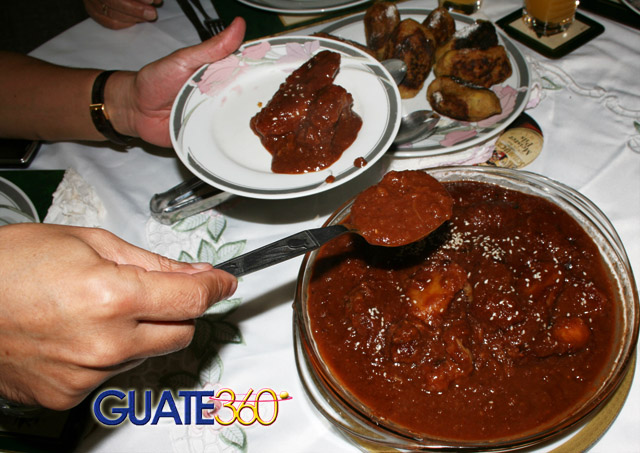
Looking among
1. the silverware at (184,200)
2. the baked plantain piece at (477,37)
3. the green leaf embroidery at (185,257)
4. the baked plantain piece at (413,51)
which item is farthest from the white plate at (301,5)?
the green leaf embroidery at (185,257)

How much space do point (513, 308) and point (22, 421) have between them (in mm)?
1949

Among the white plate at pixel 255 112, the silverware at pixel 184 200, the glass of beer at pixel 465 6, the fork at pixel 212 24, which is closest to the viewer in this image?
the white plate at pixel 255 112

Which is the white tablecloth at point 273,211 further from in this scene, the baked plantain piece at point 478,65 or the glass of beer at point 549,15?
the baked plantain piece at point 478,65

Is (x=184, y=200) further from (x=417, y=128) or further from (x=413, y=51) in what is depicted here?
(x=413, y=51)

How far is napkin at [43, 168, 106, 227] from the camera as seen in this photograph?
8.12 ft

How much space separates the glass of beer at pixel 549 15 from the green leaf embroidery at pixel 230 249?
7.62 feet

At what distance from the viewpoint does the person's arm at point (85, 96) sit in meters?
2.66

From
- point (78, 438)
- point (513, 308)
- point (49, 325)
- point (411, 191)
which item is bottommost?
point (78, 438)

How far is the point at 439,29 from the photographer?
2.86 metres

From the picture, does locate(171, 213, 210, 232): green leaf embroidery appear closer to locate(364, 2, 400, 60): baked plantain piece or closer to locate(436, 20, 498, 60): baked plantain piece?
locate(364, 2, 400, 60): baked plantain piece

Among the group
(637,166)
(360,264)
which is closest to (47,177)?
(360,264)

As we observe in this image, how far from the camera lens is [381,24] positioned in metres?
2.89

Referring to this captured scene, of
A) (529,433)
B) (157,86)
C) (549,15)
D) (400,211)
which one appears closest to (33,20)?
(157,86)

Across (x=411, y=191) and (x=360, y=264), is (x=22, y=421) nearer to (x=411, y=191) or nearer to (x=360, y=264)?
(x=360, y=264)
